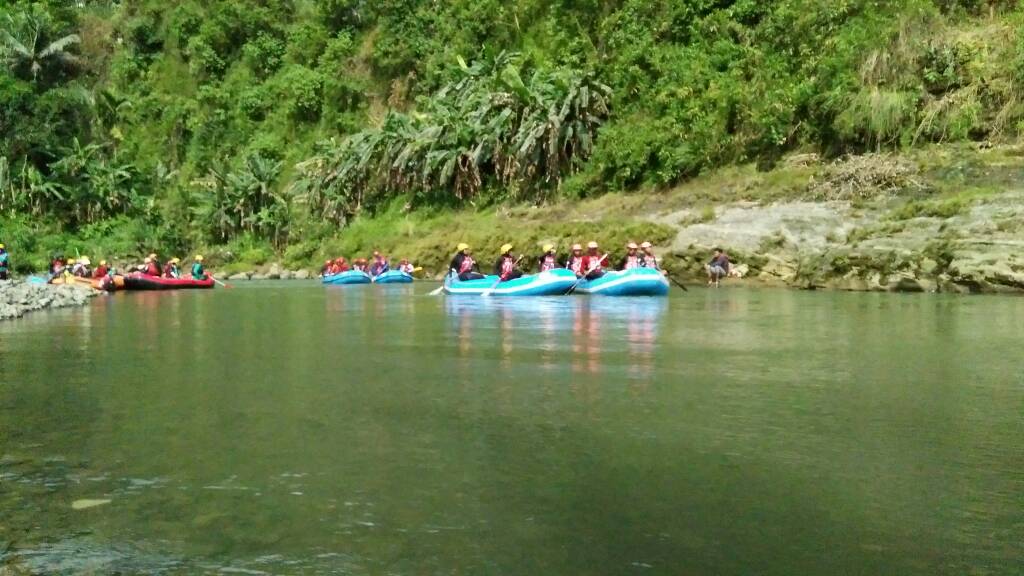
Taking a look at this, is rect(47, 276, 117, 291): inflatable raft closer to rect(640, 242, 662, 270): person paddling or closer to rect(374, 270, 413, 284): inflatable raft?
rect(374, 270, 413, 284): inflatable raft

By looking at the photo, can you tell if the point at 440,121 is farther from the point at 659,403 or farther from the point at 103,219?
the point at 659,403

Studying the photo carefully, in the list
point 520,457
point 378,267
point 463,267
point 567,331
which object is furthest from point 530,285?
point 520,457

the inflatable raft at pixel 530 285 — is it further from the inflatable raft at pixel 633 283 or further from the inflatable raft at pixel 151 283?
the inflatable raft at pixel 151 283

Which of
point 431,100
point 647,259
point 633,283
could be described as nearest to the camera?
point 633,283

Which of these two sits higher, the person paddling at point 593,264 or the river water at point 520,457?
the person paddling at point 593,264

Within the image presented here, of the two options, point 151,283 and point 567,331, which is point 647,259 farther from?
point 151,283

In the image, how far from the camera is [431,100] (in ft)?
153

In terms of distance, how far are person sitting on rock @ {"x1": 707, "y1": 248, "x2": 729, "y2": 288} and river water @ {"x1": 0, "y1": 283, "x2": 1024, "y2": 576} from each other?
14.6 metres

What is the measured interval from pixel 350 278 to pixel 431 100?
12217 mm

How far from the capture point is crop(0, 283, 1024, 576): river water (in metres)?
4.90

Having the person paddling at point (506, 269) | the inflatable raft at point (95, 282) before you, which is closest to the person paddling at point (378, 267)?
the inflatable raft at point (95, 282)

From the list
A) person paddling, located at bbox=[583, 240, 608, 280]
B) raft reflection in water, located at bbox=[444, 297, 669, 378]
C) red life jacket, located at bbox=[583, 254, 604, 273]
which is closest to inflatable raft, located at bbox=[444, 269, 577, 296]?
raft reflection in water, located at bbox=[444, 297, 669, 378]

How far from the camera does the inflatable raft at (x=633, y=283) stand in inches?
936

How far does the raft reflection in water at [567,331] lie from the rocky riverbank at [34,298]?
→ 27.7ft
